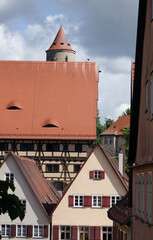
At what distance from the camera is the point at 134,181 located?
1384cm

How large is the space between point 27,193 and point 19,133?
42.4 ft

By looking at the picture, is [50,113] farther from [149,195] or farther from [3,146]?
[149,195]

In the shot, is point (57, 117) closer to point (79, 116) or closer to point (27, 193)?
point (79, 116)

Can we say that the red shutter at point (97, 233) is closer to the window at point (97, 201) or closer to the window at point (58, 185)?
the window at point (97, 201)

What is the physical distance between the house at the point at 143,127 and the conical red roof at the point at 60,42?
210ft

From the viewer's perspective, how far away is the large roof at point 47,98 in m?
44.8

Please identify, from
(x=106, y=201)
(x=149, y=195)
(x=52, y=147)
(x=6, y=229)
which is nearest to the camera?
(x=149, y=195)

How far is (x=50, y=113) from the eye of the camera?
151 feet

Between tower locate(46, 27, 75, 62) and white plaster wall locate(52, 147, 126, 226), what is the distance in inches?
1786

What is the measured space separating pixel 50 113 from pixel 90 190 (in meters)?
14.4

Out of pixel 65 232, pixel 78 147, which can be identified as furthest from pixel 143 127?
pixel 78 147

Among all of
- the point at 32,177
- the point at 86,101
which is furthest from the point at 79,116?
the point at 32,177

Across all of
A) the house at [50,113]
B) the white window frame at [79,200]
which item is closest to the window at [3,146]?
the house at [50,113]

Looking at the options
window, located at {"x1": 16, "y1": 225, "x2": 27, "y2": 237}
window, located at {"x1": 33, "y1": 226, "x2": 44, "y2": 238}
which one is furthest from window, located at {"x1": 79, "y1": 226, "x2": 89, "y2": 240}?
window, located at {"x1": 16, "y1": 225, "x2": 27, "y2": 237}
